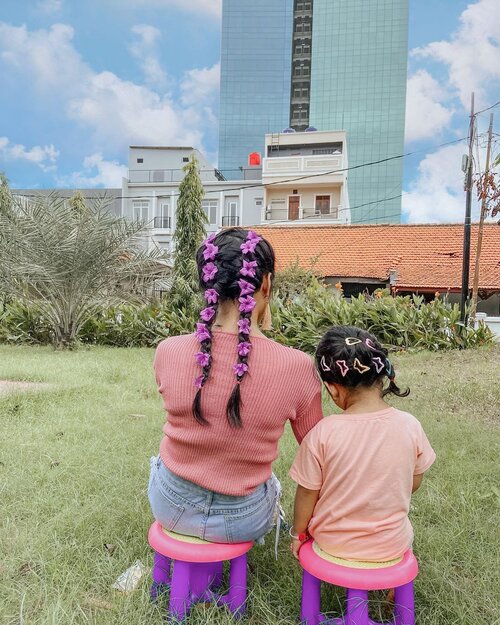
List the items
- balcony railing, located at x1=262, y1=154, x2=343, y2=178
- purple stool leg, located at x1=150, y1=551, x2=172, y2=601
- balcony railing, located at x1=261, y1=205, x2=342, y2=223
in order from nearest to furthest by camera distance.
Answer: purple stool leg, located at x1=150, y1=551, x2=172, y2=601 < balcony railing, located at x1=261, y1=205, x2=342, y2=223 < balcony railing, located at x1=262, y1=154, x2=343, y2=178

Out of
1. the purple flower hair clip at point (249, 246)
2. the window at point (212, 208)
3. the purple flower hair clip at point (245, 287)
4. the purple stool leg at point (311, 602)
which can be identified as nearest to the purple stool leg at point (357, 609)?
the purple stool leg at point (311, 602)

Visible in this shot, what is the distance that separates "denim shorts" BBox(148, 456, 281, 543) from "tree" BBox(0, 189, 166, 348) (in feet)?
27.2

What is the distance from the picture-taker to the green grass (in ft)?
5.63

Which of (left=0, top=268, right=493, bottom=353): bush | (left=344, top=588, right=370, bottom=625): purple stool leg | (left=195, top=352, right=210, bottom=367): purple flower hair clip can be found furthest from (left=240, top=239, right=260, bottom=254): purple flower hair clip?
(left=0, top=268, right=493, bottom=353): bush

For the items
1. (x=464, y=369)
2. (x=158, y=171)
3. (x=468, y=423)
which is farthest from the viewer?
(x=158, y=171)

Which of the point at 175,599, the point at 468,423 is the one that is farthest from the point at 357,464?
the point at 468,423

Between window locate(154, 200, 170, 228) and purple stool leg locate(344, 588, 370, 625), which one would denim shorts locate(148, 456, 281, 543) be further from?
window locate(154, 200, 170, 228)

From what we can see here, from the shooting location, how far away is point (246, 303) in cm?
145

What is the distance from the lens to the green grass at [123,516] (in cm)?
172

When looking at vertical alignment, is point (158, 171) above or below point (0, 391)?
above

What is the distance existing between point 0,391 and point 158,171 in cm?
2649

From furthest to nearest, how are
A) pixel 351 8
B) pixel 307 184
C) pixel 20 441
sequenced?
pixel 351 8
pixel 307 184
pixel 20 441

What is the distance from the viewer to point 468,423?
14.4ft

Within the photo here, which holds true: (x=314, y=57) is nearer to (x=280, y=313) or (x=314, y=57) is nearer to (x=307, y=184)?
(x=307, y=184)
